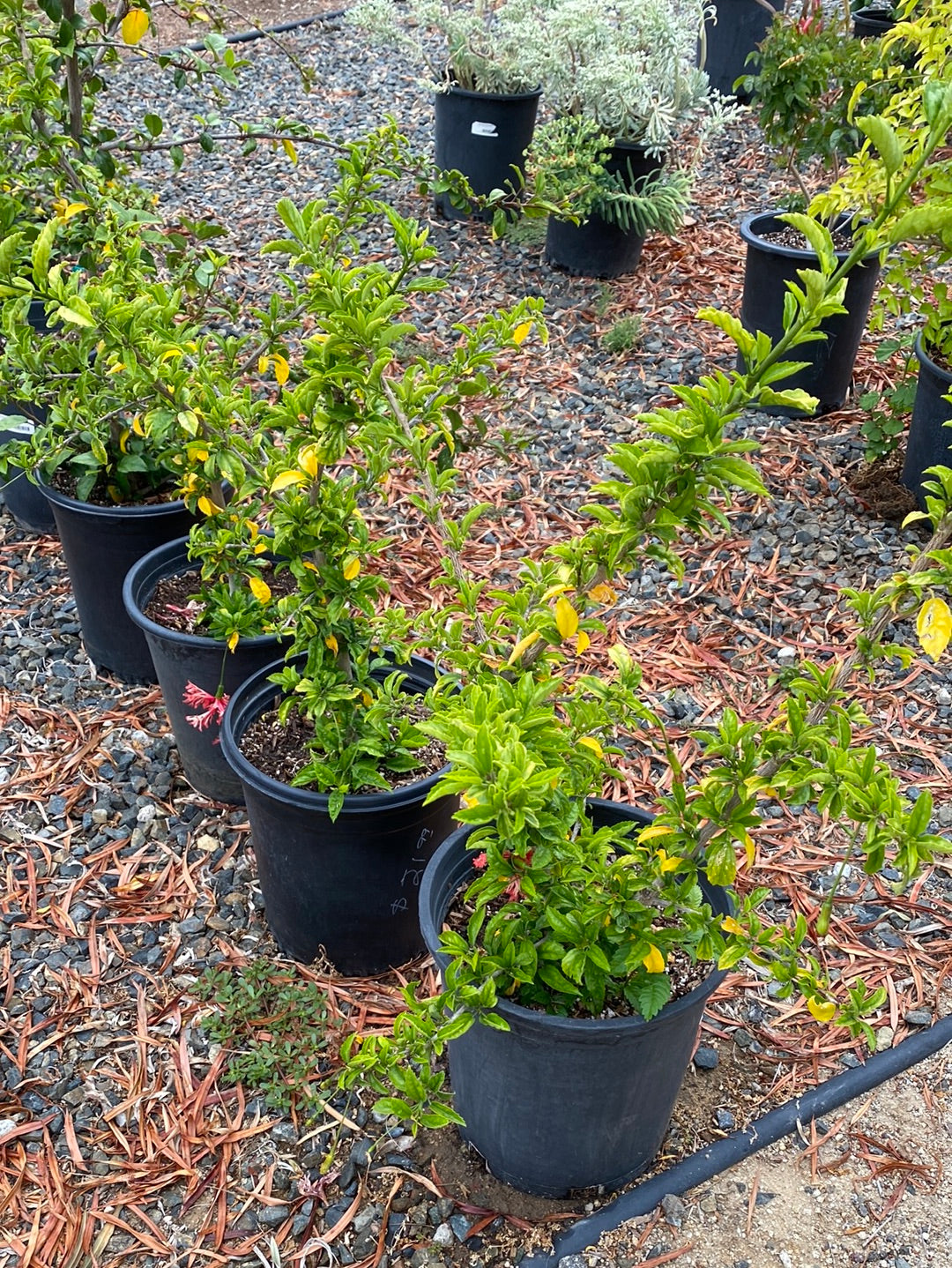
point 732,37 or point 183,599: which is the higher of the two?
point 732,37

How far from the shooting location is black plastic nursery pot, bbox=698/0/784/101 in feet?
23.9

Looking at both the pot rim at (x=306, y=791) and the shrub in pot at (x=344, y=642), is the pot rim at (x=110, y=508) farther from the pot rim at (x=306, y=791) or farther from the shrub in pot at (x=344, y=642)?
the pot rim at (x=306, y=791)

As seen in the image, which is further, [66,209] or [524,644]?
[66,209]

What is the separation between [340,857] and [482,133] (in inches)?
175

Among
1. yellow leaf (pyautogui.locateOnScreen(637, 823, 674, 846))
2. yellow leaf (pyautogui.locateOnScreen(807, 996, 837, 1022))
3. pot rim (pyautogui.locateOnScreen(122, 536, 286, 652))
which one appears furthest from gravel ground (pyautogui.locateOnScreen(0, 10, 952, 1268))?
yellow leaf (pyautogui.locateOnScreen(637, 823, 674, 846))

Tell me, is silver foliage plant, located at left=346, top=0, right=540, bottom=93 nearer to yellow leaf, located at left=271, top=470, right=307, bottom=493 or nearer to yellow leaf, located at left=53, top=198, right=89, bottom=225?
yellow leaf, located at left=53, top=198, right=89, bottom=225

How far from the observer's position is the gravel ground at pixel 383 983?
6.42ft

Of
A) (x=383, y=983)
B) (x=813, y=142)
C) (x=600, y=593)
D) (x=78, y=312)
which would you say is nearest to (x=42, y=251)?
(x=78, y=312)

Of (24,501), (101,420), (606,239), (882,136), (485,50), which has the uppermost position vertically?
(882,136)

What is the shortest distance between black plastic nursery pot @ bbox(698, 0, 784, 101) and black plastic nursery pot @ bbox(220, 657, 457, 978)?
653cm

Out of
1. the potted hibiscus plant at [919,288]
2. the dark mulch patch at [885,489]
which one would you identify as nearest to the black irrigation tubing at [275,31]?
the potted hibiscus plant at [919,288]

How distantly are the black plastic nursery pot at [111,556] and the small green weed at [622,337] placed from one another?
216 cm

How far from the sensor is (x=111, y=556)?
120 inches

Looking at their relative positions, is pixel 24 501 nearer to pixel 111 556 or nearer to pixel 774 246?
pixel 111 556
